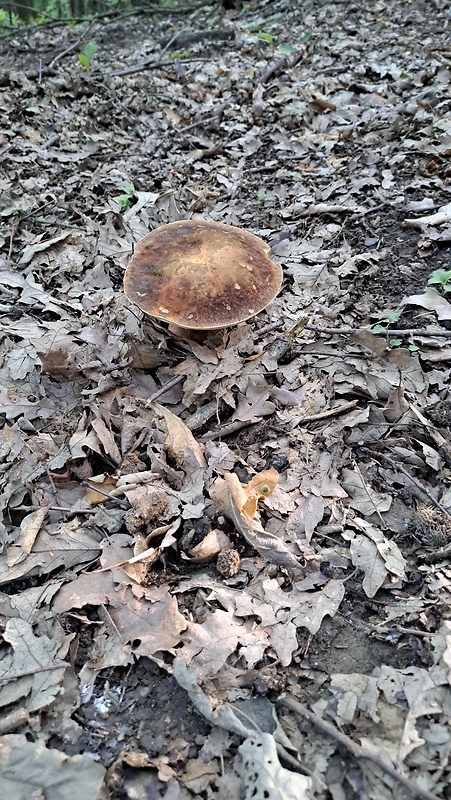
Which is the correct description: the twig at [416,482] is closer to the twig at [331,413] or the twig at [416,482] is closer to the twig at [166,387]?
the twig at [331,413]

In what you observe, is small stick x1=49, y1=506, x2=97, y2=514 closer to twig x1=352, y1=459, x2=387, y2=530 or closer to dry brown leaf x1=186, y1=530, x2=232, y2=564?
dry brown leaf x1=186, y1=530, x2=232, y2=564

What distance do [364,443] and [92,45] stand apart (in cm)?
829

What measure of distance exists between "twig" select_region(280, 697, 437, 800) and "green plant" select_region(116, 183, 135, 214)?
4653mm

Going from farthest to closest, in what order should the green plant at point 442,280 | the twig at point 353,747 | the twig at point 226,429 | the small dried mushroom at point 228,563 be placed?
the green plant at point 442,280 < the twig at point 226,429 < the small dried mushroom at point 228,563 < the twig at point 353,747

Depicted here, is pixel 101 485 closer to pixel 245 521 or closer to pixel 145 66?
pixel 245 521

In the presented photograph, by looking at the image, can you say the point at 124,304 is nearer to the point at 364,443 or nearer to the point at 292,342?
the point at 292,342

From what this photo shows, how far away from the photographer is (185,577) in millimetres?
2568

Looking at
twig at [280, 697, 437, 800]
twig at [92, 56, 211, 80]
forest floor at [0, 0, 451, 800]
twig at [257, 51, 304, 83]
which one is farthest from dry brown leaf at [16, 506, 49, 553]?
twig at [92, 56, 211, 80]

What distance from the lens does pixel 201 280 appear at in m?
3.30

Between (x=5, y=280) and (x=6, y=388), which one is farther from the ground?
(x=5, y=280)

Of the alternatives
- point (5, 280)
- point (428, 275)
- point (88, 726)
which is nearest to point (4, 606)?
point (88, 726)

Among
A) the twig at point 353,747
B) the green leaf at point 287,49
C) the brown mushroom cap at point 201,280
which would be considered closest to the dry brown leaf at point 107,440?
the brown mushroom cap at point 201,280

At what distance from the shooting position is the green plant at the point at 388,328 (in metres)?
3.56

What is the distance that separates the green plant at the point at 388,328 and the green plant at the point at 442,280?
38 centimetres
